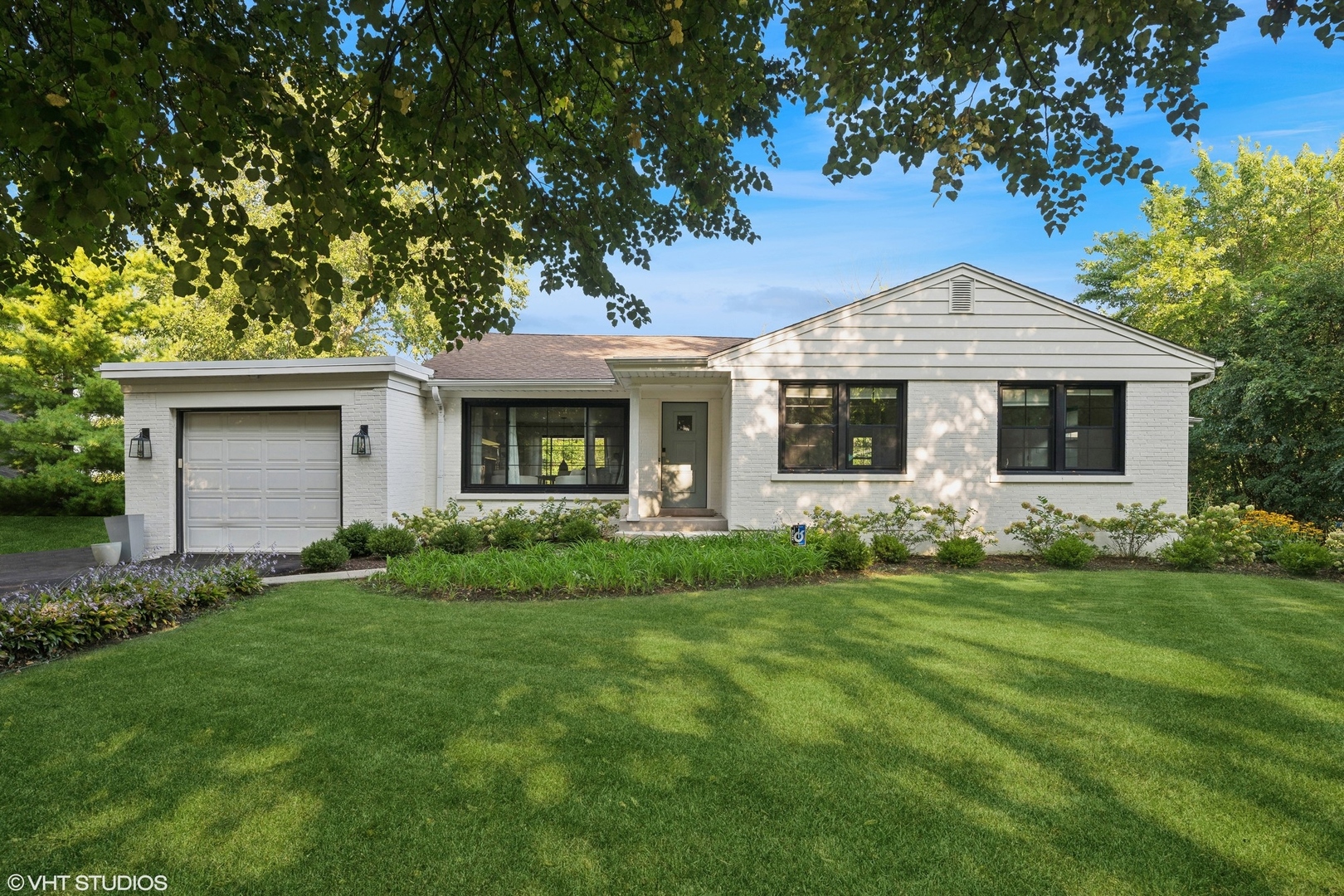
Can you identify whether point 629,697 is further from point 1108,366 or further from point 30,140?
point 1108,366

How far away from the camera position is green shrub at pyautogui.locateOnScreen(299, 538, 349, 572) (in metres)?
8.76

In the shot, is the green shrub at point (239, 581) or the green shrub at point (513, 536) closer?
the green shrub at point (239, 581)

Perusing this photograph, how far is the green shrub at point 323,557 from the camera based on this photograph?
28.7 ft

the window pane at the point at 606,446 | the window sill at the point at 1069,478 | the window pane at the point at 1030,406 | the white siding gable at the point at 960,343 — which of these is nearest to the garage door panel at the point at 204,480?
the window pane at the point at 606,446

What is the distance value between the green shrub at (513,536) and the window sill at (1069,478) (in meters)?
7.49

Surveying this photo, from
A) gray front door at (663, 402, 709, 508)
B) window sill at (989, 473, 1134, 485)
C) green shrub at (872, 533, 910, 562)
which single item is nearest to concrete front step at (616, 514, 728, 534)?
gray front door at (663, 402, 709, 508)

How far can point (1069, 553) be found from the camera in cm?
896

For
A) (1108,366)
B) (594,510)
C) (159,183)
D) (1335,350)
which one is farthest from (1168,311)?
(159,183)

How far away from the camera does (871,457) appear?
34.0 ft

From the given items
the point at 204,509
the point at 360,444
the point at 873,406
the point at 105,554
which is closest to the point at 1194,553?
the point at 873,406

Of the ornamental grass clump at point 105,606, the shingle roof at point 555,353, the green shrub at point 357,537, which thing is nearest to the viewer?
the ornamental grass clump at point 105,606

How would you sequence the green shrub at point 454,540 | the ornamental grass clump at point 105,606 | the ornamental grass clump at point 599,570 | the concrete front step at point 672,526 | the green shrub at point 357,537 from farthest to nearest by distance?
the concrete front step at point 672,526 < the green shrub at point 454,540 < the green shrub at point 357,537 < the ornamental grass clump at point 599,570 < the ornamental grass clump at point 105,606

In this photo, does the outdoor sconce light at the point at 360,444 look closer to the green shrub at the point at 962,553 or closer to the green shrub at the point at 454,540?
the green shrub at the point at 454,540

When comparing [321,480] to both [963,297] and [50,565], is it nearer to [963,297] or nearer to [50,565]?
[50,565]
